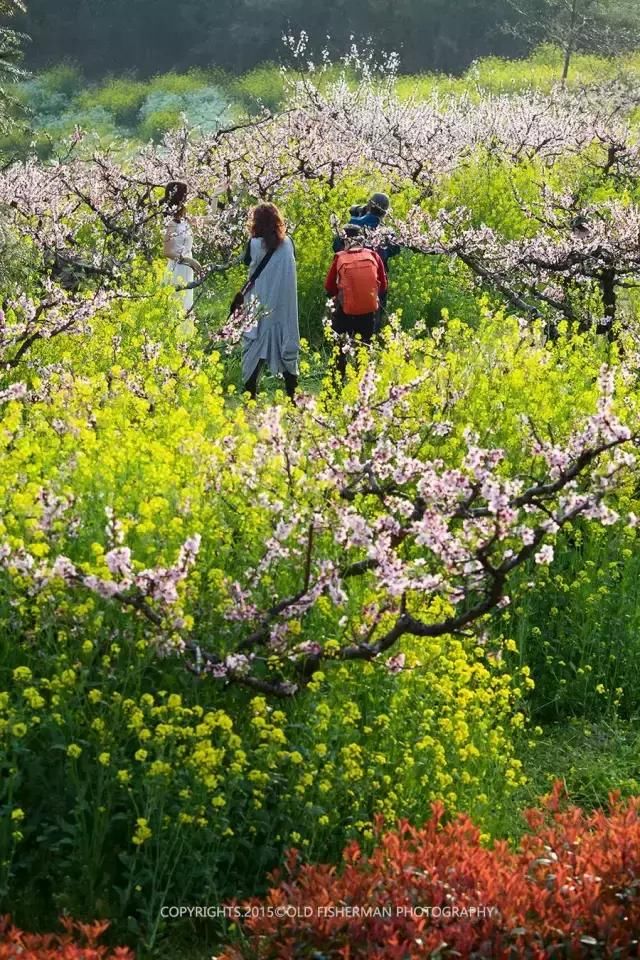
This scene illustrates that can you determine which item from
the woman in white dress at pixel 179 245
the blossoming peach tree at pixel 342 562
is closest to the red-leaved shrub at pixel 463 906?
the blossoming peach tree at pixel 342 562

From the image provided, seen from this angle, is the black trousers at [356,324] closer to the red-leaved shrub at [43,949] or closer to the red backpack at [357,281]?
the red backpack at [357,281]

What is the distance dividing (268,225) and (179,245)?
192 cm

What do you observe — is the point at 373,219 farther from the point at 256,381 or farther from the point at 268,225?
the point at 256,381

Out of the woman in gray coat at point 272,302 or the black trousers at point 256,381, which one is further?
the black trousers at point 256,381

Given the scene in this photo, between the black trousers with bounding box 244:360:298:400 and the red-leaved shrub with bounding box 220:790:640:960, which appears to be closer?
the red-leaved shrub with bounding box 220:790:640:960

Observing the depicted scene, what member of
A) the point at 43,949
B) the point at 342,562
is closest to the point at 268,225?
the point at 342,562

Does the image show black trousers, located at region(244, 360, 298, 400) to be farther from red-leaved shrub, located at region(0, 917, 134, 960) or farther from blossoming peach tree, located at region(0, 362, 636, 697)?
red-leaved shrub, located at region(0, 917, 134, 960)

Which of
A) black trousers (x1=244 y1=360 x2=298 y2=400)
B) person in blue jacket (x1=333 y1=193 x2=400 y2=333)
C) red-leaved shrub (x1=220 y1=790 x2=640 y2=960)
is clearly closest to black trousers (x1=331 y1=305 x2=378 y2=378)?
black trousers (x1=244 y1=360 x2=298 y2=400)

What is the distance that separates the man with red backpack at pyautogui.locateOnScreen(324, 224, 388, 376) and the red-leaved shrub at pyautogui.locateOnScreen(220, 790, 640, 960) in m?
7.79

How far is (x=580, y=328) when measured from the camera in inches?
507

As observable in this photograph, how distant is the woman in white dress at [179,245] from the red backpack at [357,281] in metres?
1.59

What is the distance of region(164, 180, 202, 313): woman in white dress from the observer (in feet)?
42.3

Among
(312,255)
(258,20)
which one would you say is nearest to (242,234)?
(312,255)

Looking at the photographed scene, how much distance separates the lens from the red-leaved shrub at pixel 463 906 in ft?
13.2
